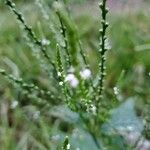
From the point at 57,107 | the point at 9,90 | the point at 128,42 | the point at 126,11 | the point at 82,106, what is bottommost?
the point at 82,106

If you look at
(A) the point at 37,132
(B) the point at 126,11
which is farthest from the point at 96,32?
(A) the point at 37,132

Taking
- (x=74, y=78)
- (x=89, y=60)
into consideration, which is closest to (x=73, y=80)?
(x=74, y=78)

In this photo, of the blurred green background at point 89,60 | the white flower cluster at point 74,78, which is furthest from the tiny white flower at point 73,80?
the blurred green background at point 89,60

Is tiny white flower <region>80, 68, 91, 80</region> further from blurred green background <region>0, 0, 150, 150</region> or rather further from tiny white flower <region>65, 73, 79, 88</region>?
blurred green background <region>0, 0, 150, 150</region>

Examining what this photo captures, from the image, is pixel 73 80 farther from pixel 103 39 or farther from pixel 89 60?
pixel 89 60

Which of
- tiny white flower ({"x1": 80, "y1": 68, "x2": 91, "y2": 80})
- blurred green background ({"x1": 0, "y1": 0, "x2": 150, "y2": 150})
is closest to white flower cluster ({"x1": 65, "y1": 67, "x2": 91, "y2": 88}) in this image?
tiny white flower ({"x1": 80, "y1": 68, "x2": 91, "y2": 80})

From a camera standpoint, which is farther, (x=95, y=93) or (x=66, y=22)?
(x=95, y=93)

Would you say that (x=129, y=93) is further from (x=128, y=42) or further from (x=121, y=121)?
(x=121, y=121)

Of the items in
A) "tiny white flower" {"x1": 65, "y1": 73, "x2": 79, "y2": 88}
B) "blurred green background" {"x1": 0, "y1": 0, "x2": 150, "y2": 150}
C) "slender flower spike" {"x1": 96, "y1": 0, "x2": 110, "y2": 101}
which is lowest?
"tiny white flower" {"x1": 65, "y1": 73, "x2": 79, "y2": 88}

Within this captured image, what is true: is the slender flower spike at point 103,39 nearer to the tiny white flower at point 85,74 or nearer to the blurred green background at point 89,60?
the tiny white flower at point 85,74
